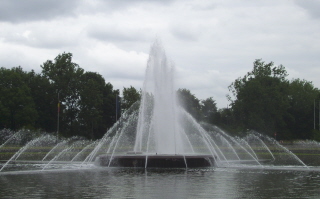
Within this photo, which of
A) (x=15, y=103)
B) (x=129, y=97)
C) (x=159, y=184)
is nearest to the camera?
(x=159, y=184)

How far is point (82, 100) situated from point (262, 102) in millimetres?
28982

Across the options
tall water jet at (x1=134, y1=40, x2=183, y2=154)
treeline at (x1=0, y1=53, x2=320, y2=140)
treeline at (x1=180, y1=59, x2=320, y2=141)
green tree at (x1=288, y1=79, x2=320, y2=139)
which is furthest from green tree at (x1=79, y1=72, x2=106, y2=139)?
tall water jet at (x1=134, y1=40, x2=183, y2=154)

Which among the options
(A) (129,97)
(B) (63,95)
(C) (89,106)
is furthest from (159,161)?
(A) (129,97)

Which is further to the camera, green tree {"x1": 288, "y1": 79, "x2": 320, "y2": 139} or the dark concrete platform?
green tree {"x1": 288, "y1": 79, "x2": 320, "y2": 139}

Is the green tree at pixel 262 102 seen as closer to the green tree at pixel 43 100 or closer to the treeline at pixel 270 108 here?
the treeline at pixel 270 108

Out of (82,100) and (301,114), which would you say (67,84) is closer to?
(82,100)

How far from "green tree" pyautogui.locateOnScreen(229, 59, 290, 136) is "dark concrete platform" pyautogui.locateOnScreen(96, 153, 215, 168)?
53.0 meters

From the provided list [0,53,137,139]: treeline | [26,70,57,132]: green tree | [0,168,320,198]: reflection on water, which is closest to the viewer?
[0,168,320,198]: reflection on water

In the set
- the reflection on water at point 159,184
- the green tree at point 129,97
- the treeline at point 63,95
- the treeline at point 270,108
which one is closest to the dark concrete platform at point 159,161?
the reflection on water at point 159,184

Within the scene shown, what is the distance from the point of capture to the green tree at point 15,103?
7150 centimetres

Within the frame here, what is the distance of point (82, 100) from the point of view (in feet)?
262

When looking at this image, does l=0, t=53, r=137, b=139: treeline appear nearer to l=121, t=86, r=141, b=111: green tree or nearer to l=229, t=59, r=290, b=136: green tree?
l=121, t=86, r=141, b=111: green tree

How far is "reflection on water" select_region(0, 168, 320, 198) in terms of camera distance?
49.1ft

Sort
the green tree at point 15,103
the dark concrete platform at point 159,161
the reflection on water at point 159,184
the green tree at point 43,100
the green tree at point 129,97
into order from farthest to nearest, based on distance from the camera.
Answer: the green tree at point 129,97, the green tree at point 43,100, the green tree at point 15,103, the dark concrete platform at point 159,161, the reflection on water at point 159,184
